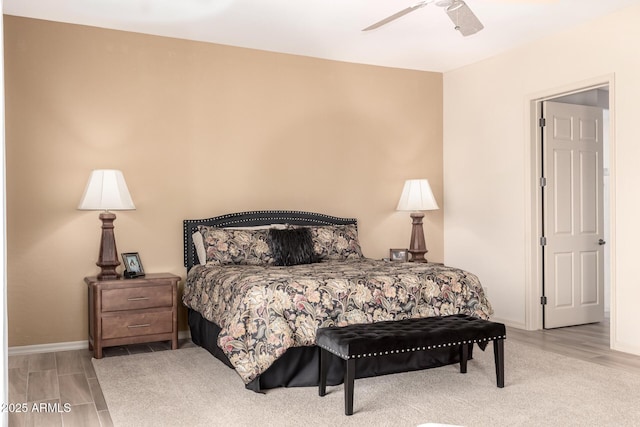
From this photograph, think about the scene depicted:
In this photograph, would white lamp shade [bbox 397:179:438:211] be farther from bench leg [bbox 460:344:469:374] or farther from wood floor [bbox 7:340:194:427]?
wood floor [bbox 7:340:194:427]

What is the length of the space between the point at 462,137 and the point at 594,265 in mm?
1887

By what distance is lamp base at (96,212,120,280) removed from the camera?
4793mm

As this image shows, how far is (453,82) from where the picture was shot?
21.6 ft

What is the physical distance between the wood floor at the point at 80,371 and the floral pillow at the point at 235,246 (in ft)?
2.73

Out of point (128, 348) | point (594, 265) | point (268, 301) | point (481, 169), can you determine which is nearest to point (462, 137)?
point (481, 169)

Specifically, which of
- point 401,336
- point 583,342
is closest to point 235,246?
point 401,336

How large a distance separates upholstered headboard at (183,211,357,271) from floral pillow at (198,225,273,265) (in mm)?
198

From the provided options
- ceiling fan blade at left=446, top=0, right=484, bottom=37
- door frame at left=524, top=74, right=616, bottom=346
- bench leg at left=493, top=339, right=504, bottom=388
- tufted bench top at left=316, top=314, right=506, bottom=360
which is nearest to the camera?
tufted bench top at left=316, top=314, right=506, bottom=360

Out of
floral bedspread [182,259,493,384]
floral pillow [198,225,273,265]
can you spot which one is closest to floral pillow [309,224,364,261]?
floral pillow [198,225,273,265]

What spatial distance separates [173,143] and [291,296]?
2.31 m

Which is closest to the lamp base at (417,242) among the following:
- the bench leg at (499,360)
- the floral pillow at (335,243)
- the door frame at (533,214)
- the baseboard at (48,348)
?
the floral pillow at (335,243)

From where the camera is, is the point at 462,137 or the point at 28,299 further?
the point at 462,137

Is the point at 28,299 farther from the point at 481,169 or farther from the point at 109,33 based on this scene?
the point at 481,169

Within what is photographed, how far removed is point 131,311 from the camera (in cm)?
471
